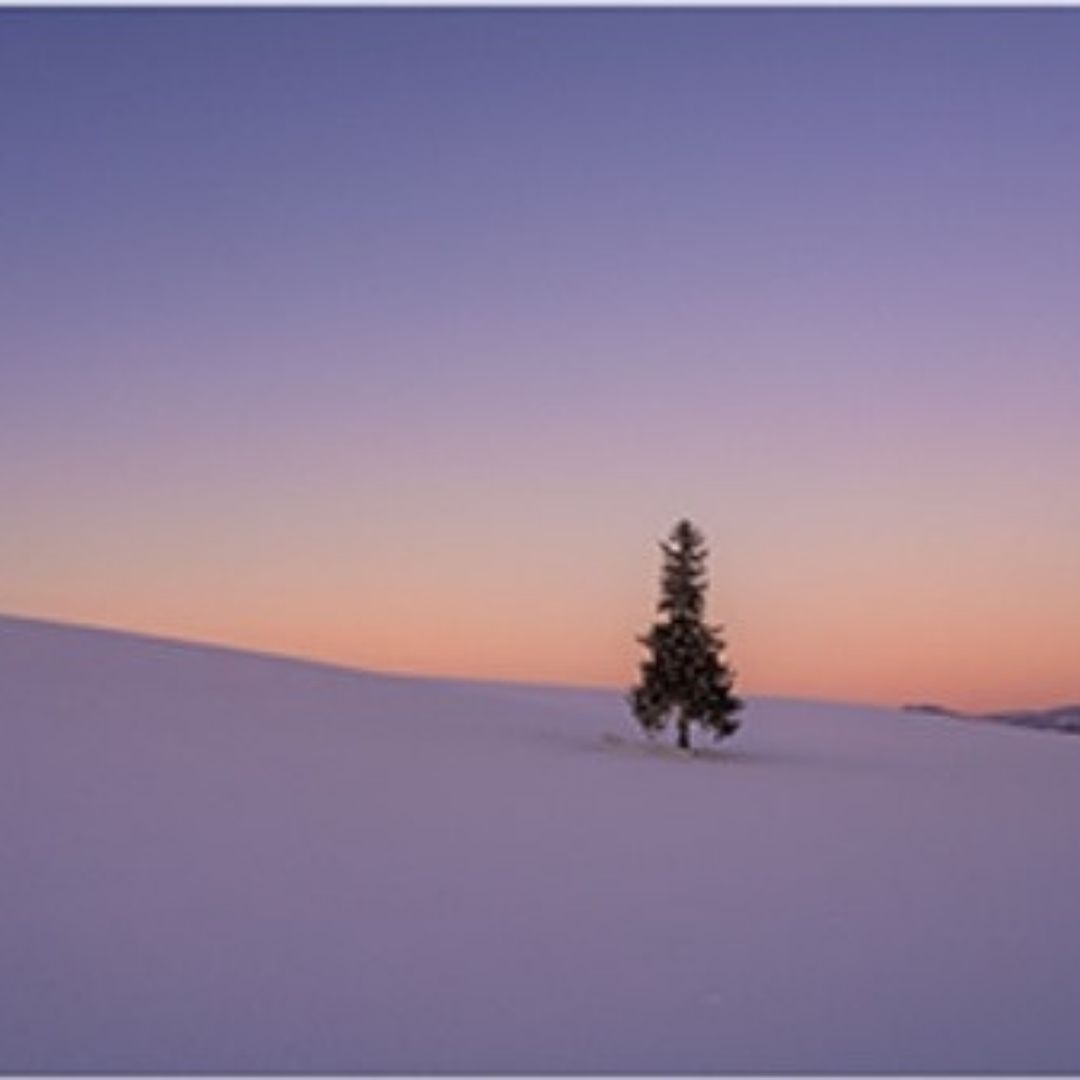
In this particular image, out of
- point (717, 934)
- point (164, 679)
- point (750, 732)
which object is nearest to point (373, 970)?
point (717, 934)

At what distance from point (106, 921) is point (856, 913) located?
7.08m

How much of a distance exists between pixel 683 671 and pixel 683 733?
1.64 m

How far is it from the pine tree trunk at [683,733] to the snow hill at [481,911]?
254 inches

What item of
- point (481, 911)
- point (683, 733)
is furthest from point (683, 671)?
point (481, 911)

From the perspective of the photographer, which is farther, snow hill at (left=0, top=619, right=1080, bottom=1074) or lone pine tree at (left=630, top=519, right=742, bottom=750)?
lone pine tree at (left=630, top=519, right=742, bottom=750)

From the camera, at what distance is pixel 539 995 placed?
379 inches

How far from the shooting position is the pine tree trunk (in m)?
31.0

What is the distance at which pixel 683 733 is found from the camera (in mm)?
31266

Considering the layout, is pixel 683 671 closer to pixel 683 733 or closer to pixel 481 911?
pixel 683 733

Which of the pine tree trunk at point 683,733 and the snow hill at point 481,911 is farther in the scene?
the pine tree trunk at point 683,733

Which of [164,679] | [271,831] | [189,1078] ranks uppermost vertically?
[164,679]

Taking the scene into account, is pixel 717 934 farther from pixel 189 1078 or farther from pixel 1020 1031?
A: pixel 189 1078

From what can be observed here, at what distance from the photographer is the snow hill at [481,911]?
8648mm

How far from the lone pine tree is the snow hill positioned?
6.13 meters
